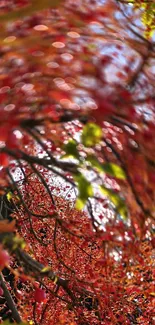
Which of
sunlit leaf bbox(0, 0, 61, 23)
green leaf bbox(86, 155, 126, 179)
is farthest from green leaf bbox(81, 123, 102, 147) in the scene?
sunlit leaf bbox(0, 0, 61, 23)

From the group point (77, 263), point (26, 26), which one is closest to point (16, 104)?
point (26, 26)

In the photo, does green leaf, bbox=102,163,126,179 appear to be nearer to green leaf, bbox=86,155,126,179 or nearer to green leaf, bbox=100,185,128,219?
green leaf, bbox=86,155,126,179

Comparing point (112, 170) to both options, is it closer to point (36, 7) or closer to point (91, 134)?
point (91, 134)

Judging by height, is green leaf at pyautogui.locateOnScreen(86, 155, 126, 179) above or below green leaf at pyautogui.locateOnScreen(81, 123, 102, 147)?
below

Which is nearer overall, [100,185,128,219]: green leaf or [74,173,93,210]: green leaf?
[74,173,93,210]: green leaf

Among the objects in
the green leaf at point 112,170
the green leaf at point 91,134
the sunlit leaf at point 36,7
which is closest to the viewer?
the sunlit leaf at point 36,7

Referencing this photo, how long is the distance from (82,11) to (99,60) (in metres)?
0.43

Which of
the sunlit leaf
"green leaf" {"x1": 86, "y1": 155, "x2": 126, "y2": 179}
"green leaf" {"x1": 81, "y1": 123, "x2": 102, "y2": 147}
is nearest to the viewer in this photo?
the sunlit leaf

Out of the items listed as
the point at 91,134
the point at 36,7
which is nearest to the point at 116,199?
the point at 91,134

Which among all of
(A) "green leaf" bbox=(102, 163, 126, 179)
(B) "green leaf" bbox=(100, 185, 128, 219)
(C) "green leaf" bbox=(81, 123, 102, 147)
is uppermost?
(C) "green leaf" bbox=(81, 123, 102, 147)

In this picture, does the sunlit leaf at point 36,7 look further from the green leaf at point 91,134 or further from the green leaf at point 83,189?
the green leaf at point 83,189

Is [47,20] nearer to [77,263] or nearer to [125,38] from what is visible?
[125,38]

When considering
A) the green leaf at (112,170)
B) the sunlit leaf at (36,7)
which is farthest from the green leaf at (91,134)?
the sunlit leaf at (36,7)

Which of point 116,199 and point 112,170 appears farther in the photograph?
point 116,199
